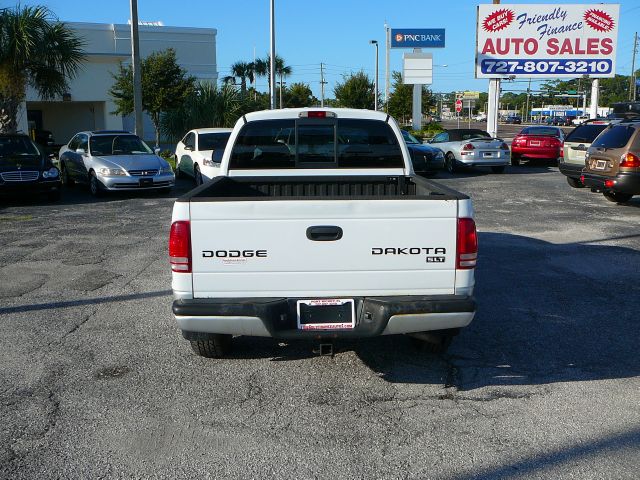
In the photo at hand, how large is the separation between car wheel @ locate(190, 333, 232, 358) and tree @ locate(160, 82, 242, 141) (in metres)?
24.2

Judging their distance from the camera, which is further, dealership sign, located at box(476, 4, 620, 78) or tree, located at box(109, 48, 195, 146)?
tree, located at box(109, 48, 195, 146)

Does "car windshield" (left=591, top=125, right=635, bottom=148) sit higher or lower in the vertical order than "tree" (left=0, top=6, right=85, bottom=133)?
lower

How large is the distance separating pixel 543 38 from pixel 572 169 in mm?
16104

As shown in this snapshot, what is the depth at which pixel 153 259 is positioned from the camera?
944 cm

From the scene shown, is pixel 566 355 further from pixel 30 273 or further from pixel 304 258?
pixel 30 273

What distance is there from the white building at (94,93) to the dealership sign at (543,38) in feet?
61.5

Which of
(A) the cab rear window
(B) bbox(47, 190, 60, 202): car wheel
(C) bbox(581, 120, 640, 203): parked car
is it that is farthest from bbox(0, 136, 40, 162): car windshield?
(C) bbox(581, 120, 640, 203): parked car

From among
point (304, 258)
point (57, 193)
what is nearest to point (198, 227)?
point (304, 258)

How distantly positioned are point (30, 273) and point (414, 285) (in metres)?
5.87

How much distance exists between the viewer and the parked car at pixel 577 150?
17281 millimetres

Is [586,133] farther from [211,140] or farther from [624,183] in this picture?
[211,140]

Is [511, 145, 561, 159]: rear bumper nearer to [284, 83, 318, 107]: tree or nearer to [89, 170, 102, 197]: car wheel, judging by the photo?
[89, 170, 102, 197]: car wheel

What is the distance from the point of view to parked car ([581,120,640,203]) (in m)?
13.3

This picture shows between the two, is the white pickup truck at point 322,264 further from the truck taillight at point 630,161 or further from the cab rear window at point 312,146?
the truck taillight at point 630,161
